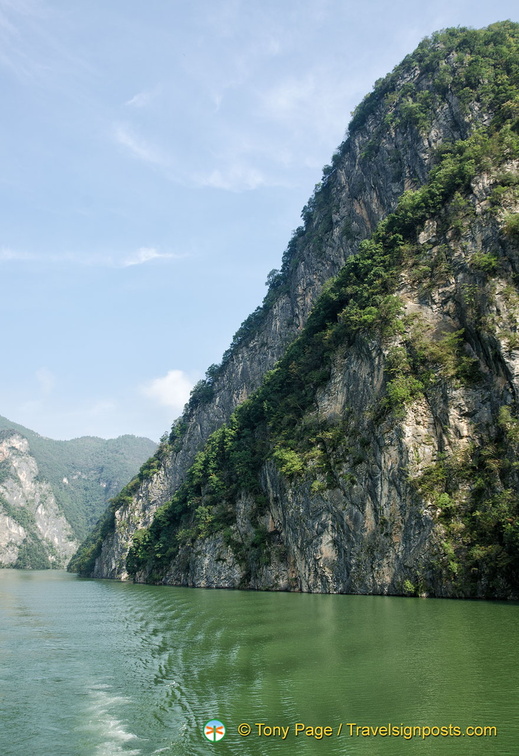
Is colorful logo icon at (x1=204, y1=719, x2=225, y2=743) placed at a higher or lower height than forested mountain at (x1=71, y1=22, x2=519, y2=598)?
lower

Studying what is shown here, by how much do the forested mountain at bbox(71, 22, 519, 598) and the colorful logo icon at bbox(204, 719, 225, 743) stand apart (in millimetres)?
22837

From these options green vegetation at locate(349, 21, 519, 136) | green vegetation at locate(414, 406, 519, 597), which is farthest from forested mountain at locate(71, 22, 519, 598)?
green vegetation at locate(349, 21, 519, 136)

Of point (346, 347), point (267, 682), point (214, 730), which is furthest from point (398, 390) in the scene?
point (214, 730)

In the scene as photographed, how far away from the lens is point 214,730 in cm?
→ 1234

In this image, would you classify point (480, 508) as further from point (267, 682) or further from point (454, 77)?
point (454, 77)

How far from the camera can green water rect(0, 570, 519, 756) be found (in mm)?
11844

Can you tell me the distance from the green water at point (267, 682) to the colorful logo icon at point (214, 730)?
0.19 meters

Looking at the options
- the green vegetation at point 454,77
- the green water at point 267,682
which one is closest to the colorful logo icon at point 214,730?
the green water at point 267,682

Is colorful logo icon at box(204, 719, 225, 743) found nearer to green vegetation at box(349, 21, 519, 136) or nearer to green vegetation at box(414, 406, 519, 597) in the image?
green vegetation at box(414, 406, 519, 597)

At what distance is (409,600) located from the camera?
34.4 metres

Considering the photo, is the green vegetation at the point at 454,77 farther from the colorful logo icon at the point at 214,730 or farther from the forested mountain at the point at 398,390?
the colorful logo icon at the point at 214,730

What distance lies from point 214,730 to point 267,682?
3.84 metres

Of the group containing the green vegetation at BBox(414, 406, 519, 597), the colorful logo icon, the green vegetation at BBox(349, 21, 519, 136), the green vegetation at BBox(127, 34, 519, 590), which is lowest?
the colorful logo icon

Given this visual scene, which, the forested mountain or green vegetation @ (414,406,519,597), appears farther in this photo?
the forested mountain
